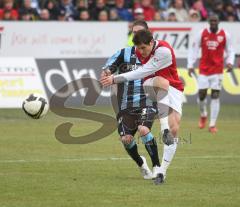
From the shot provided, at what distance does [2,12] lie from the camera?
24.9 meters

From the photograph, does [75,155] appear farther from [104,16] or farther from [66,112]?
[104,16]

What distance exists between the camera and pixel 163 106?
11344 mm

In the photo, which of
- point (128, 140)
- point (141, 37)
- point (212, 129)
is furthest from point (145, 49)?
point (212, 129)

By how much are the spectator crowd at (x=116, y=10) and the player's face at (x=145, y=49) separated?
13831 millimetres

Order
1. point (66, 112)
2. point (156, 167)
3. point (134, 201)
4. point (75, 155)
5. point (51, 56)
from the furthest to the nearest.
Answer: point (51, 56)
point (66, 112)
point (75, 155)
point (156, 167)
point (134, 201)

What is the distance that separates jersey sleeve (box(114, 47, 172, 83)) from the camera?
10.7 metres

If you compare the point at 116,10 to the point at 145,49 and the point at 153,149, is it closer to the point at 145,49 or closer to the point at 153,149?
the point at 153,149

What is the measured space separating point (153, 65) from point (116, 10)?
53.5 ft

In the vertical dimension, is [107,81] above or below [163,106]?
above

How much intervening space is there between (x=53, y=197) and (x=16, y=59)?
13.0m

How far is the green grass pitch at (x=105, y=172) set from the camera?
9508 millimetres

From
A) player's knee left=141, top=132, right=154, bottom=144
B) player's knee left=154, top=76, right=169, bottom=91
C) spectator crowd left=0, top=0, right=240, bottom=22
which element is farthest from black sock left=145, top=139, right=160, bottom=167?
spectator crowd left=0, top=0, right=240, bottom=22

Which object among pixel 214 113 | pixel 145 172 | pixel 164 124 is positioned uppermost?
pixel 164 124

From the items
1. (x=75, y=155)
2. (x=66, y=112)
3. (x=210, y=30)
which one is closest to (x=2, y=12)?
(x=66, y=112)
